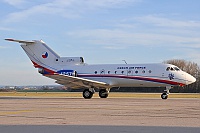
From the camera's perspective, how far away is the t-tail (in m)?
42.0

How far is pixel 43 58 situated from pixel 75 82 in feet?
19.4

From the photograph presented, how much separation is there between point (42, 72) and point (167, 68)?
12.7m

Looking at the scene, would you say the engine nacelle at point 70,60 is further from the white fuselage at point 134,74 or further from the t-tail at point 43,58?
the white fuselage at point 134,74

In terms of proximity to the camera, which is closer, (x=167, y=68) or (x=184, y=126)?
(x=184, y=126)

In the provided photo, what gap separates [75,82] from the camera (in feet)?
125

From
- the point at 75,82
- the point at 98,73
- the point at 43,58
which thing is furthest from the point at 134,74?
the point at 43,58

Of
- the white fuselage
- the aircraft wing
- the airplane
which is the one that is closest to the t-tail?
the airplane

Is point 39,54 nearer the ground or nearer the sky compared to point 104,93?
nearer the sky

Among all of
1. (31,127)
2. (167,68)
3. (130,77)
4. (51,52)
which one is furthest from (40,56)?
(31,127)

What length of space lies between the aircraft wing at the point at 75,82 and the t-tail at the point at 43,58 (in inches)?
116

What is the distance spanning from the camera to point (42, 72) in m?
41.8

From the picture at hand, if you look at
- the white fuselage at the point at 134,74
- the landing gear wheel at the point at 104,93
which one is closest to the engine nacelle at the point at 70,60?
the white fuselage at the point at 134,74

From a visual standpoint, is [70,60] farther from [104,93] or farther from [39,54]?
[104,93]

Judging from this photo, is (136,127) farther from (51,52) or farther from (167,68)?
(51,52)
